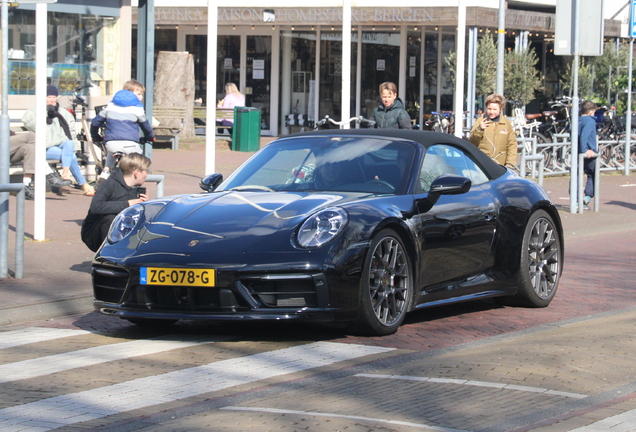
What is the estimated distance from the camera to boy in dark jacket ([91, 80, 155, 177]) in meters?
13.6

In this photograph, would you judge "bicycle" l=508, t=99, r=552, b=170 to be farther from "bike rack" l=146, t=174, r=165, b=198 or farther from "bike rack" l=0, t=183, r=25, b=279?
"bike rack" l=0, t=183, r=25, b=279

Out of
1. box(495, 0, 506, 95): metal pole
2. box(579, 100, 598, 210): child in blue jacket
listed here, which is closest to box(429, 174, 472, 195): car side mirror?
box(579, 100, 598, 210): child in blue jacket

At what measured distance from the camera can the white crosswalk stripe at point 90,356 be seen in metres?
5.93

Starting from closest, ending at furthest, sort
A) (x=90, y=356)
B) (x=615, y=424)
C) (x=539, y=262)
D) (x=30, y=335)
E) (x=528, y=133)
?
1. (x=615, y=424)
2. (x=90, y=356)
3. (x=30, y=335)
4. (x=539, y=262)
5. (x=528, y=133)

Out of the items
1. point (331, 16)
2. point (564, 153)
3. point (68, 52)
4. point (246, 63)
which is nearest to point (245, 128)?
point (331, 16)

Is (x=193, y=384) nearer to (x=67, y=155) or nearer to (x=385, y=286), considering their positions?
(x=385, y=286)

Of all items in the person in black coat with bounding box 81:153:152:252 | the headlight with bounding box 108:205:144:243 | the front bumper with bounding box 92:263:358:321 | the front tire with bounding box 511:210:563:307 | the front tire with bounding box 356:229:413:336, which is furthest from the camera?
the person in black coat with bounding box 81:153:152:252

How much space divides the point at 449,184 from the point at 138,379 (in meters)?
2.70

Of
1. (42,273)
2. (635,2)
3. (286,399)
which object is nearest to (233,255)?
(286,399)

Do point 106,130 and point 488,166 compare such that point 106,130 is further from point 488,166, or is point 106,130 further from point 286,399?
point 286,399

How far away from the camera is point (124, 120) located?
13.7 m

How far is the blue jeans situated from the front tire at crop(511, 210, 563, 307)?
8.68 m

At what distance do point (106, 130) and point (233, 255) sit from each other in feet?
26.0

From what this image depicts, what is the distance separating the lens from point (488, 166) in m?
8.34
